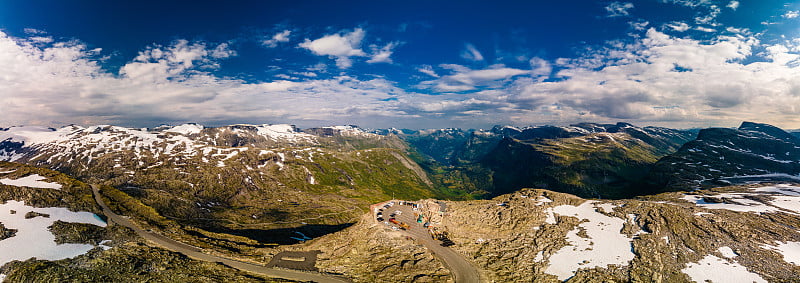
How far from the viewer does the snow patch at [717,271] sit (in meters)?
44.2

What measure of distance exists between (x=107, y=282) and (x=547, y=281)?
236 ft

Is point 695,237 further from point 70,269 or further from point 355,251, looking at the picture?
point 70,269

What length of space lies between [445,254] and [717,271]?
44.7 meters

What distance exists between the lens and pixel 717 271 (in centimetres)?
4628

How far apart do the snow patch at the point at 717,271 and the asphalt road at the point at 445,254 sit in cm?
3450

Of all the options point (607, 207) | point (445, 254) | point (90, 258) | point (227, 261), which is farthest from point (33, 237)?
point (607, 207)

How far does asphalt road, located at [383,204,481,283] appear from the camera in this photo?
53.9 meters

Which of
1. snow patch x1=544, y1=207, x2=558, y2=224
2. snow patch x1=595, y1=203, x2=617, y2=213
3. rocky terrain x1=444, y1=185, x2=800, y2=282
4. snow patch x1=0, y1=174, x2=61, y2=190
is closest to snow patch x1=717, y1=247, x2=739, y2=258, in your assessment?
rocky terrain x1=444, y1=185, x2=800, y2=282

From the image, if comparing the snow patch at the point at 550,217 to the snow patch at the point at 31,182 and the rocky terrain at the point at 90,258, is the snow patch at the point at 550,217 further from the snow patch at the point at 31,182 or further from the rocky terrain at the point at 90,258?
the snow patch at the point at 31,182

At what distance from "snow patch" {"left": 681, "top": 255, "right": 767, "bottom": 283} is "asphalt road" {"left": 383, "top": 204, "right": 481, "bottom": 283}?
34.5m

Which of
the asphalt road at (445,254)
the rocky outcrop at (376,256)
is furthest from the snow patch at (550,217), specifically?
the rocky outcrop at (376,256)

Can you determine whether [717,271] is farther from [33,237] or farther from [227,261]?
[33,237]

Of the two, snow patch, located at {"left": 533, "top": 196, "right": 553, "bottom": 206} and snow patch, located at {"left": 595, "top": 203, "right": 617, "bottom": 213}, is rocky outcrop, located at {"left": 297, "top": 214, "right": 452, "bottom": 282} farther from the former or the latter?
snow patch, located at {"left": 595, "top": 203, "right": 617, "bottom": 213}

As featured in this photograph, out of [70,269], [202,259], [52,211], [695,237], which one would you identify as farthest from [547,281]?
[52,211]
